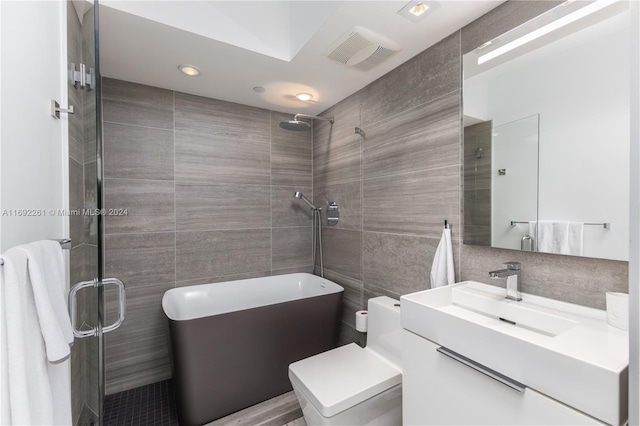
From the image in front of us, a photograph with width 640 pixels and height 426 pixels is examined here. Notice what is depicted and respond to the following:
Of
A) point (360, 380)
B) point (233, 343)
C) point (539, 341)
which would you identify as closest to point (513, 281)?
point (539, 341)

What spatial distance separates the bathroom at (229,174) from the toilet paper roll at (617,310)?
113mm

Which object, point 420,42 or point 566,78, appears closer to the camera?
point 566,78

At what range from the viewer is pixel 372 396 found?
1514 mm

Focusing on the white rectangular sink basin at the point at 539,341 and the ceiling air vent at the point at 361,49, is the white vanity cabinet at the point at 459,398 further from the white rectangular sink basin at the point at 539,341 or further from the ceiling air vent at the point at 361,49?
the ceiling air vent at the point at 361,49

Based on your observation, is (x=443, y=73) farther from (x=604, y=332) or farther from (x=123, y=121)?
(x=123, y=121)

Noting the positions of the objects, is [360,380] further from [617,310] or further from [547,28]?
[547,28]

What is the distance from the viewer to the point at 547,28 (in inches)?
49.1

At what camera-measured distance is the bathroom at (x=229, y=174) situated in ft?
3.51

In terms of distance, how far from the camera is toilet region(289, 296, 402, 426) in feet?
4.74

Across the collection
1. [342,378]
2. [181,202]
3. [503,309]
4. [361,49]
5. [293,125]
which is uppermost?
[361,49]

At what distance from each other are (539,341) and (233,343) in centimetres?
175

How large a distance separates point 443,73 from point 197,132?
2.05 meters

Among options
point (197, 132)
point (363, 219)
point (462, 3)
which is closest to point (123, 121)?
point (197, 132)

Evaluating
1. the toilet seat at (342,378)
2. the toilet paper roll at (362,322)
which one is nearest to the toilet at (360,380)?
the toilet seat at (342,378)
